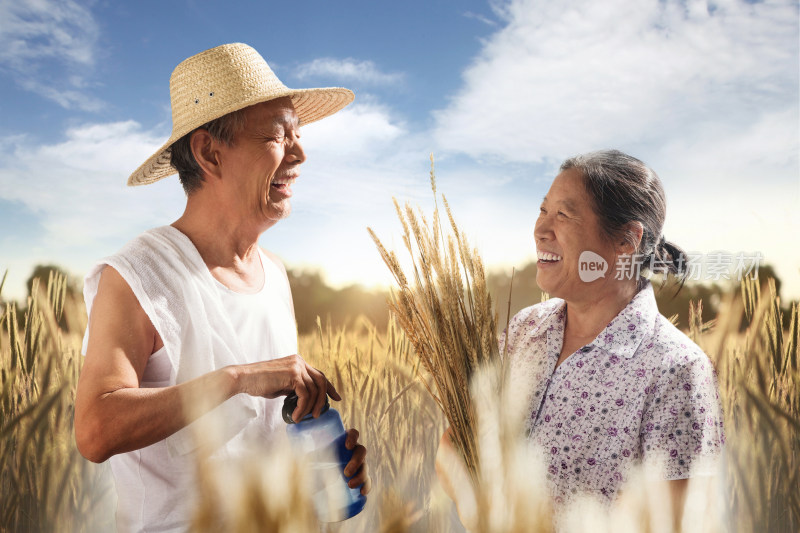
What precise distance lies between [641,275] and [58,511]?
2125mm

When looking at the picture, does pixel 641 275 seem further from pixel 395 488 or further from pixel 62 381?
pixel 62 381

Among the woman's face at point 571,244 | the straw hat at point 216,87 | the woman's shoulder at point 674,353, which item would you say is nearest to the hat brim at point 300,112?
the straw hat at point 216,87

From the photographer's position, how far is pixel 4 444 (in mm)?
2170

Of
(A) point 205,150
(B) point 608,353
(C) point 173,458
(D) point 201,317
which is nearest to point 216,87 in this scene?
(A) point 205,150

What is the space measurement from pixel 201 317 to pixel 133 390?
9.7 inches

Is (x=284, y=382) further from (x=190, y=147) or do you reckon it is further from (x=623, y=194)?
(x=623, y=194)

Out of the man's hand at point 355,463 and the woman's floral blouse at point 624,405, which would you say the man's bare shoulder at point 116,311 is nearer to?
the man's hand at point 355,463

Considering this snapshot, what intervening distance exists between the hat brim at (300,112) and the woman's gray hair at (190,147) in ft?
0.08

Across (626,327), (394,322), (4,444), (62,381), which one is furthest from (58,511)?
(626,327)

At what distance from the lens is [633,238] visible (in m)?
1.72

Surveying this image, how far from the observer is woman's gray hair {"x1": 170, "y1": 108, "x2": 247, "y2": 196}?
1.73m

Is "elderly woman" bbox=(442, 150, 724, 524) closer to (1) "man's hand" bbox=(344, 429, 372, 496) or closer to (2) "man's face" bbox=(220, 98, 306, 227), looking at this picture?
(1) "man's hand" bbox=(344, 429, 372, 496)

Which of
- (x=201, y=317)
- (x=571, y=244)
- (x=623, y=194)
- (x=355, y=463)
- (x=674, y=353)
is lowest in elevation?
(x=355, y=463)

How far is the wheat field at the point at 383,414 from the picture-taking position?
214 cm
